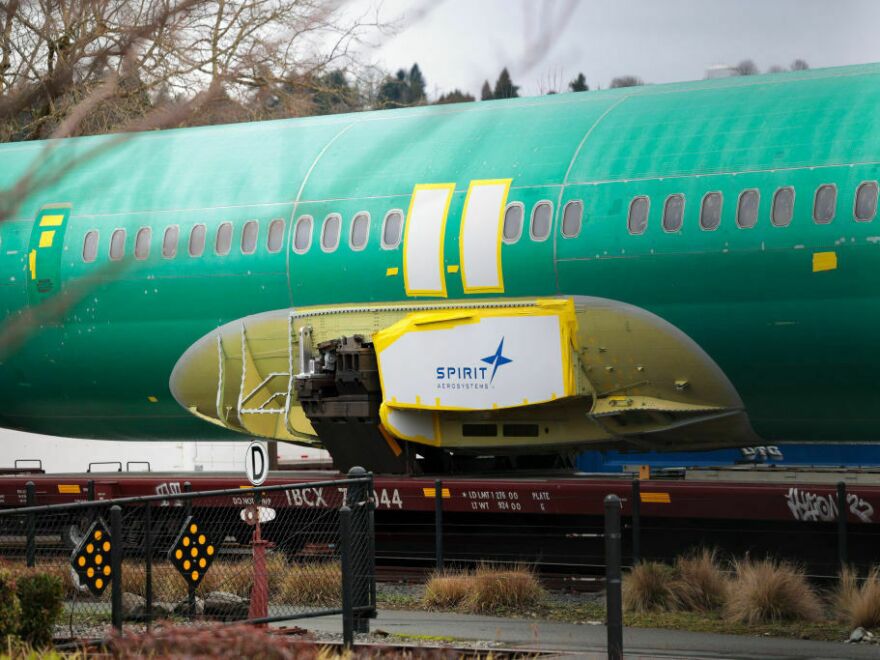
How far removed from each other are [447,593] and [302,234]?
5.06 meters

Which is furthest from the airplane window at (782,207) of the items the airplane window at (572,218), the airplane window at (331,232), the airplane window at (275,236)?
the airplane window at (275,236)

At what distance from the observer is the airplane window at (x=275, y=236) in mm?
18516

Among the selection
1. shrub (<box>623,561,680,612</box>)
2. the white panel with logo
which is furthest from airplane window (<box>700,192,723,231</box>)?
shrub (<box>623,561,680,612</box>)

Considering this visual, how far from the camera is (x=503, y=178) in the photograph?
17250 mm

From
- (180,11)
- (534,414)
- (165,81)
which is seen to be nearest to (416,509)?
(534,414)

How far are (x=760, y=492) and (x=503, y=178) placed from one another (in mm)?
4537

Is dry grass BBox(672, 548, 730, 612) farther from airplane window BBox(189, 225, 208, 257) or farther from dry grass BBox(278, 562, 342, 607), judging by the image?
airplane window BBox(189, 225, 208, 257)

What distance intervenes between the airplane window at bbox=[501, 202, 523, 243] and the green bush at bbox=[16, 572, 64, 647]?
7.74 meters

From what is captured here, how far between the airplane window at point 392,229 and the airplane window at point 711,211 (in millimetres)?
3604

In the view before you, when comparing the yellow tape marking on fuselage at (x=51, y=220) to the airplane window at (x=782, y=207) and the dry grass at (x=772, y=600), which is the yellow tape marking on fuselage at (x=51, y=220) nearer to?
the airplane window at (x=782, y=207)

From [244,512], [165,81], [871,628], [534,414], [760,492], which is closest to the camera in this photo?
[165,81]

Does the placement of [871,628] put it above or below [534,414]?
below

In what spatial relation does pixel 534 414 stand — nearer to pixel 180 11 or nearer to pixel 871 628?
pixel 871 628

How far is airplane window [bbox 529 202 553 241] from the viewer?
659 inches
